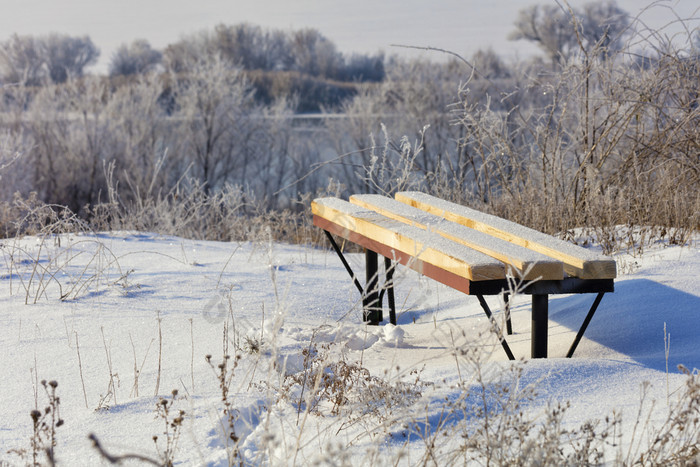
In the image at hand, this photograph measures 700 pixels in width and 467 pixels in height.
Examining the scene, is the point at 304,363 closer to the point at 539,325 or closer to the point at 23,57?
the point at 539,325

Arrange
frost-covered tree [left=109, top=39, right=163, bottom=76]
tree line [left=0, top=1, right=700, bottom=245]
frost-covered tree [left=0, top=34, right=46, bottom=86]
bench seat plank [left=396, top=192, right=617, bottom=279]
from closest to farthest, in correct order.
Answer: bench seat plank [left=396, top=192, right=617, bottom=279]
tree line [left=0, top=1, right=700, bottom=245]
frost-covered tree [left=0, top=34, right=46, bottom=86]
frost-covered tree [left=109, top=39, right=163, bottom=76]

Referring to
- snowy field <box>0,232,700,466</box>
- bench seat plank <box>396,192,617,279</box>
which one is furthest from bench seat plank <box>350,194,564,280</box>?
snowy field <box>0,232,700,466</box>

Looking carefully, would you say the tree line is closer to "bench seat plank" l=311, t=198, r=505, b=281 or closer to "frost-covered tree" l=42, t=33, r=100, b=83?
"bench seat plank" l=311, t=198, r=505, b=281

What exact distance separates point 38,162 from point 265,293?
16809 mm

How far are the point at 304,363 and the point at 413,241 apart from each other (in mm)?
782

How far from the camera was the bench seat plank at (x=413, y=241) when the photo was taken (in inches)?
105

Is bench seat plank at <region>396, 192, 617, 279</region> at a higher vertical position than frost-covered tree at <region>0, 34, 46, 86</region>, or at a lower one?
lower

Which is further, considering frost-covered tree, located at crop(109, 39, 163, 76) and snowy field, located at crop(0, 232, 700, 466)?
frost-covered tree, located at crop(109, 39, 163, 76)

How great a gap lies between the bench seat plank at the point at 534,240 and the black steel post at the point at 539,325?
0.19m

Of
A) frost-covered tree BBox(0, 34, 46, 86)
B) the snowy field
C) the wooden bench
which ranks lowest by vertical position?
the snowy field

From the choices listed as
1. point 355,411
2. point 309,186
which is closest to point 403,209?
point 355,411

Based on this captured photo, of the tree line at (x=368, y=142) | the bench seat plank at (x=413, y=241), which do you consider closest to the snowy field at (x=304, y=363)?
the bench seat plank at (x=413, y=241)

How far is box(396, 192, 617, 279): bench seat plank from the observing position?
2793mm

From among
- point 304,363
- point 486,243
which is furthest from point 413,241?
point 304,363
